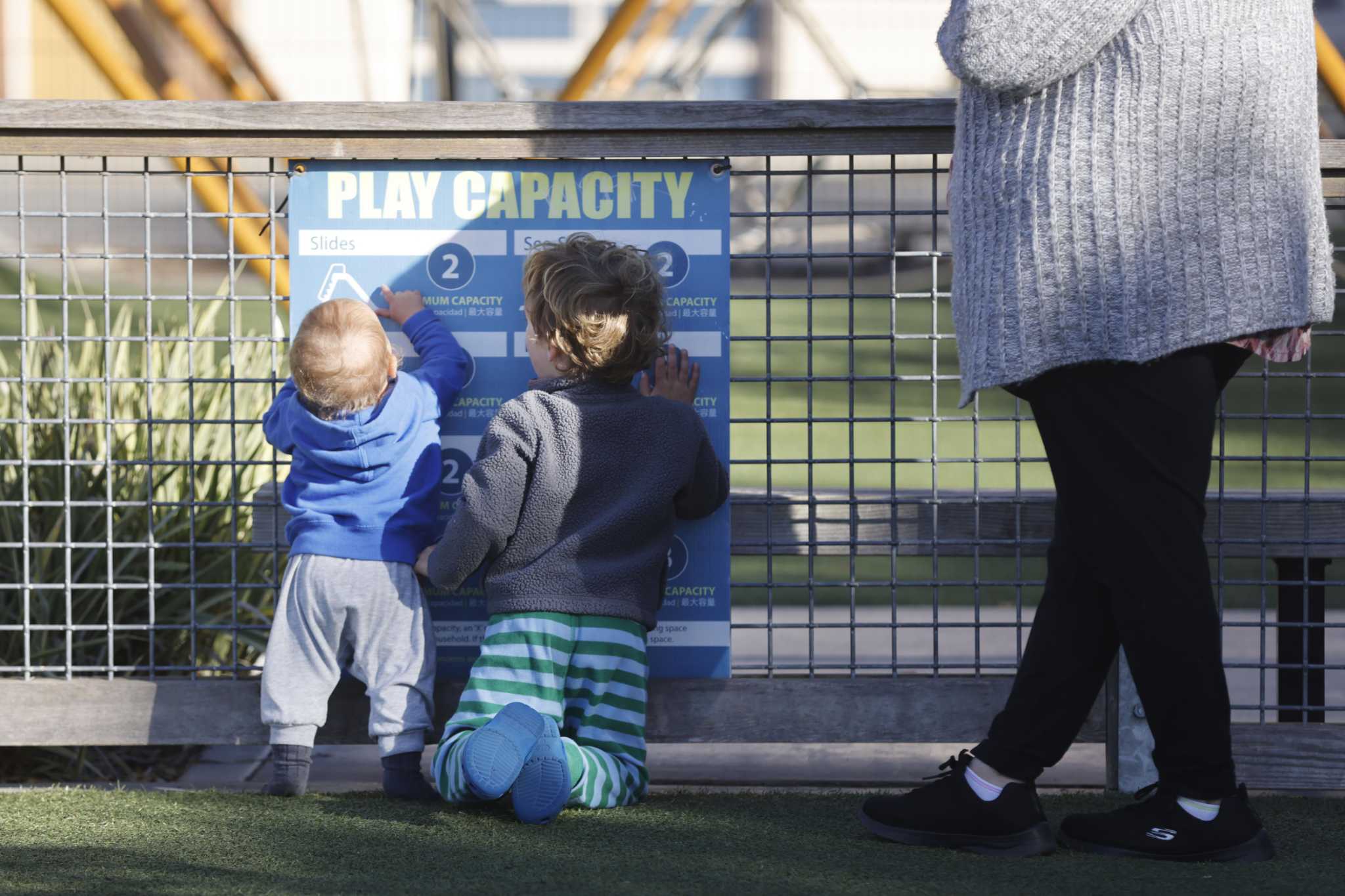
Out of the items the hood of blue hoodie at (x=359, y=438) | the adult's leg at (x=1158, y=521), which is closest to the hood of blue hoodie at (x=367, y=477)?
the hood of blue hoodie at (x=359, y=438)

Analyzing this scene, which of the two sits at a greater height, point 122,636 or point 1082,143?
point 1082,143

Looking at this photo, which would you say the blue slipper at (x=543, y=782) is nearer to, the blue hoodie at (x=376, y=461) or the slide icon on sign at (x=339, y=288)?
the blue hoodie at (x=376, y=461)

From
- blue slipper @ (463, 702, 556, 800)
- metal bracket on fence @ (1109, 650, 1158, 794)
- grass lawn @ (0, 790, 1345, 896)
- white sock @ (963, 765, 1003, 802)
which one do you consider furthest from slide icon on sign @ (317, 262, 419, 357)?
metal bracket on fence @ (1109, 650, 1158, 794)

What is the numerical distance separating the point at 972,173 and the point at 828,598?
12.4ft

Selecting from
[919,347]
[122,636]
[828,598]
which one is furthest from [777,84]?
[122,636]

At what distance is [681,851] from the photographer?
258cm

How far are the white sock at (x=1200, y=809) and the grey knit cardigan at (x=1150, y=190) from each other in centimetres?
75

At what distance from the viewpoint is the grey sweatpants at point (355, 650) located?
2.90 metres

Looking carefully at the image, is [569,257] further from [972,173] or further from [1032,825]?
[1032,825]

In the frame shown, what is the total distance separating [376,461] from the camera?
2.92 meters

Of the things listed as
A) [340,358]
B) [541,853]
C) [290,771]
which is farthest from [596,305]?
[290,771]

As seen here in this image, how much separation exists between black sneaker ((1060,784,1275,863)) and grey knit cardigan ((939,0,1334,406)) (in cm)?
77

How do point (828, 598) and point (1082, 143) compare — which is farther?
point (828, 598)

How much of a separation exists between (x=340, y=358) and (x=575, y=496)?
20.7 inches
